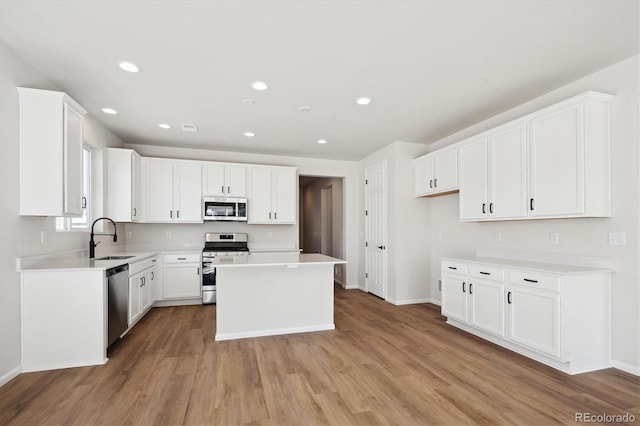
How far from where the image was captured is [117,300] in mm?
3227

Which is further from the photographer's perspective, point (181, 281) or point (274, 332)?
point (181, 281)

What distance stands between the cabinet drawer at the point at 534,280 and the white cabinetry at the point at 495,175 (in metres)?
0.64

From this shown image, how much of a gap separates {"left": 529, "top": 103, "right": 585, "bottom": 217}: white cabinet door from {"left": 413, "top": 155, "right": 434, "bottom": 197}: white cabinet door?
5.31ft

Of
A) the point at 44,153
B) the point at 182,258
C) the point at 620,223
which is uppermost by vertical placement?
the point at 44,153

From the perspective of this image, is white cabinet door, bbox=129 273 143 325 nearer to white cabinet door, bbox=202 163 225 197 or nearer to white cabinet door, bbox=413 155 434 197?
white cabinet door, bbox=202 163 225 197

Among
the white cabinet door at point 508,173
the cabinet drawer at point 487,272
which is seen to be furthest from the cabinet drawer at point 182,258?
the white cabinet door at point 508,173

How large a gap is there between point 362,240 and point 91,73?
16.3 feet

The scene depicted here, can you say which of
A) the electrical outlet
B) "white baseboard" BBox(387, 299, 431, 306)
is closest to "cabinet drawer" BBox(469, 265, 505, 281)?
the electrical outlet

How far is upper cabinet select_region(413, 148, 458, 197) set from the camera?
13.9ft

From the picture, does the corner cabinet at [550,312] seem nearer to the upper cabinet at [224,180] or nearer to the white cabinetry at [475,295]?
the white cabinetry at [475,295]

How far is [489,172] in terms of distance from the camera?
3.63m

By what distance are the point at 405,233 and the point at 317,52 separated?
3.37 metres

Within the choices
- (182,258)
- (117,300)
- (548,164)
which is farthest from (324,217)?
(548,164)

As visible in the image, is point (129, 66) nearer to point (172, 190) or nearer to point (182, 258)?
point (172, 190)
